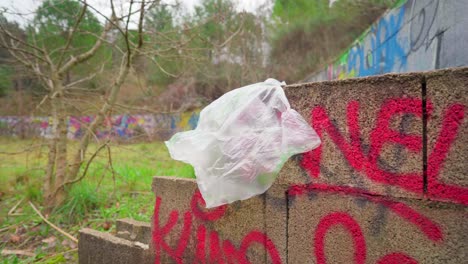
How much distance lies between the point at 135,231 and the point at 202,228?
0.94m

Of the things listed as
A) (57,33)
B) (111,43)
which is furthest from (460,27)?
(57,33)

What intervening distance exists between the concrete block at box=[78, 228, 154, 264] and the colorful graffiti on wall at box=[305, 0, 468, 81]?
2.41m

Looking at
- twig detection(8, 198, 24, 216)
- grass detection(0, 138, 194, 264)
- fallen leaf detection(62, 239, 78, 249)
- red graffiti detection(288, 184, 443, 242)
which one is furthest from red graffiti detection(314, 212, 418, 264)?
twig detection(8, 198, 24, 216)

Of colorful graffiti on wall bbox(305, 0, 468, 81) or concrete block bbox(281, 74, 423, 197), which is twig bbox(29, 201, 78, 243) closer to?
concrete block bbox(281, 74, 423, 197)

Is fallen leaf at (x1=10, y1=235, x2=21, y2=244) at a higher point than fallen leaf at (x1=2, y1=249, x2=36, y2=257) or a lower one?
higher

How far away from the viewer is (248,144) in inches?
55.4

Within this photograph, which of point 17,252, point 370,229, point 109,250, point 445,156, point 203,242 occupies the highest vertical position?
point 445,156

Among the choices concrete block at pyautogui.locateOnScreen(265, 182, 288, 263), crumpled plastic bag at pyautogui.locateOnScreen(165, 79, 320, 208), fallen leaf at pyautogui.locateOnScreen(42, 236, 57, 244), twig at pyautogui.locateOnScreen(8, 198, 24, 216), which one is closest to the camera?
crumpled plastic bag at pyautogui.locateOnScreen(165, 79, 320, 208)

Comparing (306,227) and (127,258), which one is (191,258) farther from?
(306,227)

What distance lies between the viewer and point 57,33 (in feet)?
14.2

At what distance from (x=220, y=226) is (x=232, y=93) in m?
0.72

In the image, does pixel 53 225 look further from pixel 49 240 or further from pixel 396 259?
pixel 396 259

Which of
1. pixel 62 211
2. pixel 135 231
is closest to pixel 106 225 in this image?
pixel 62 211

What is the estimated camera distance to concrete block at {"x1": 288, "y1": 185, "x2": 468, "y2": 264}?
1.12m
